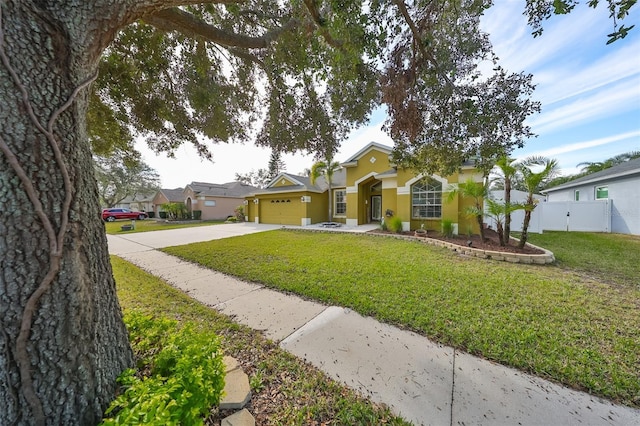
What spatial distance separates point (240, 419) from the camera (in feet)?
5.66

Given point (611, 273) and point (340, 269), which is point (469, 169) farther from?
point (340, 269)

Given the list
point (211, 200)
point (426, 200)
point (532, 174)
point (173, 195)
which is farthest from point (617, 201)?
point (173, 195)

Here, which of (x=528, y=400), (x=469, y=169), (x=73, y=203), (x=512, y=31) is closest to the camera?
(x=73, y=203)

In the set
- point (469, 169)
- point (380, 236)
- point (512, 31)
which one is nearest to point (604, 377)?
point (512, 31)

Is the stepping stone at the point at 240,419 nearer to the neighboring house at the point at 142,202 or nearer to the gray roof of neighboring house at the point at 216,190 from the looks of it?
the gray roof of neighboring house at the point at 216,190

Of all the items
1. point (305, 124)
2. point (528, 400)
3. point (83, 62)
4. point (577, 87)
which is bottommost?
A: point (528, 400)

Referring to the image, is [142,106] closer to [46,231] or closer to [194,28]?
[194,28]

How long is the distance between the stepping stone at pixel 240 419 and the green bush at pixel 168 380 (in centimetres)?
17

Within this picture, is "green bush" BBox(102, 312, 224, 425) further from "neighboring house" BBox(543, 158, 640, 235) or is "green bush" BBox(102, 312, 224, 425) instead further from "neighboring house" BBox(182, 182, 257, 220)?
"neighboring house" BBox(182, 182, 257, 220)

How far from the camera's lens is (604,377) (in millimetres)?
2289

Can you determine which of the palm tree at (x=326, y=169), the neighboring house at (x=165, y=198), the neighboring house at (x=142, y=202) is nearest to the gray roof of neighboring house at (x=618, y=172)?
the palm tree at (x=326, y=169)

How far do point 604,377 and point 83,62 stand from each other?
5258 millimetres

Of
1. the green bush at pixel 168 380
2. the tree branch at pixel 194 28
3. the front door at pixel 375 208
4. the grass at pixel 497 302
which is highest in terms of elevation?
the tree branch at pixel 194 28

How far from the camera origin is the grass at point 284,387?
6.16ft
